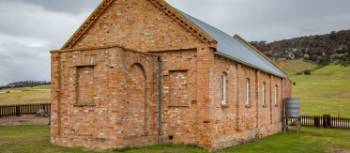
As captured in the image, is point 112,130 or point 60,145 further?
point 60,145

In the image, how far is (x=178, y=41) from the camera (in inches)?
874

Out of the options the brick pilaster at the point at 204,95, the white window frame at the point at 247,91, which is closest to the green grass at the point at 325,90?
the white window frame at the point at 247,91

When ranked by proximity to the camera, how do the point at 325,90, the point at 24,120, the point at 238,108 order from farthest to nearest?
1. the point at 325,90
2. the point at 24,120
3. the point at 238,108

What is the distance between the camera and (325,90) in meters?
87.1

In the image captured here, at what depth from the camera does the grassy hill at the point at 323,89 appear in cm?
6125

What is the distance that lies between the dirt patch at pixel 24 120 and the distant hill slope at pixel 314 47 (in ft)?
380

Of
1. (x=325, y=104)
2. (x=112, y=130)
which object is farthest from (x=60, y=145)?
(x=325, y=104)

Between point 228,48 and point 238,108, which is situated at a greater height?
point 228,48

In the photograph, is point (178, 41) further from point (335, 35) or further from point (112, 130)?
point (335, 35)

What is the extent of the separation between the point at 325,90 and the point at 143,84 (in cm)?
7280

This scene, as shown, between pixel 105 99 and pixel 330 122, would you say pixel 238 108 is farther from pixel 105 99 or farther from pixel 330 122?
pixel 330 122

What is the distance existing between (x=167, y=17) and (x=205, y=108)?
5.32m

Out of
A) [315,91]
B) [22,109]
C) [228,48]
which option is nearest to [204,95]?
[228,48]

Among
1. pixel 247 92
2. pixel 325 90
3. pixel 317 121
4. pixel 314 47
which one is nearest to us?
pixel 247 92
